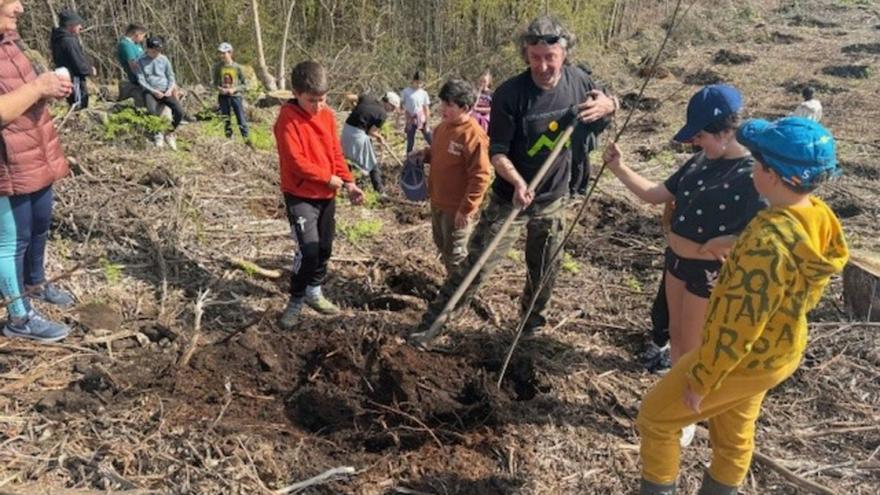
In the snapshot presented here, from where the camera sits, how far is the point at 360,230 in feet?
19.3

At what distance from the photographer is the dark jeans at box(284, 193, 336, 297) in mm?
4137

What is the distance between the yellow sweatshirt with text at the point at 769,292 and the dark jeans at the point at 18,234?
3.30 m

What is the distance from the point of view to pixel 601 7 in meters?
17.0

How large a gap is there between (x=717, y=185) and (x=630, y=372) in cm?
140

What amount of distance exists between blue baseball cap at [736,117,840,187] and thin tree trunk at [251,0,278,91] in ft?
36.4

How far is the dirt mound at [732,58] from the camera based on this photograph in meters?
15.4

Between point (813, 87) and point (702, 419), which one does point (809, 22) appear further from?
point (702, 419)

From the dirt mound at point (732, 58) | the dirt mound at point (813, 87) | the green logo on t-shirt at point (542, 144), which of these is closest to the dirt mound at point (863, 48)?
the dirt mound at point (732, 58)

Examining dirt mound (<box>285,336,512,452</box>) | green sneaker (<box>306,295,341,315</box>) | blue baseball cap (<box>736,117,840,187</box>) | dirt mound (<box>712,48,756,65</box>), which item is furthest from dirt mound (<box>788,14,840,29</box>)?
blue baseball cap (<box>736,117,840,187</box>)

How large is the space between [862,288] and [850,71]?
11.6 m

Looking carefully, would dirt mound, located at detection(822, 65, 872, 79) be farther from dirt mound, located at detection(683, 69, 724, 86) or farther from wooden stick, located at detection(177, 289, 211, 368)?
wooden stick, located at detection(177, 289, 211, 368)

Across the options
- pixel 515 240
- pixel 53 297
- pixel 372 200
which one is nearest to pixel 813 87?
pixel 372 200

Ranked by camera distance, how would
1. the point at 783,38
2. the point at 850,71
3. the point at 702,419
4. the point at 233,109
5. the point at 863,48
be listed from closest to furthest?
the point at 702,419 → the point at 233,109 → the point at 850,71 → the point at 863,48 → the point at 783,38

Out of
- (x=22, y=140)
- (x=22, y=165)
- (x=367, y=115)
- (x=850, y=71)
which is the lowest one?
(x=850, y=71)
